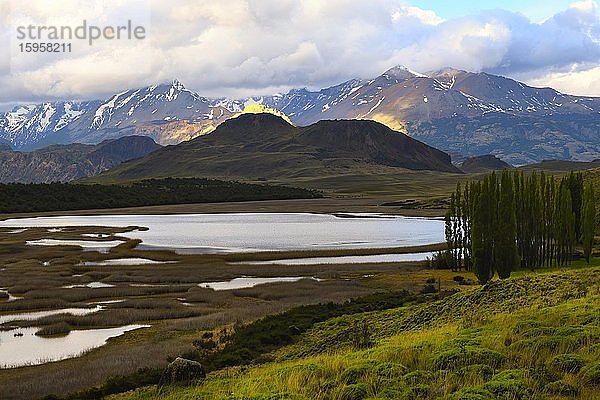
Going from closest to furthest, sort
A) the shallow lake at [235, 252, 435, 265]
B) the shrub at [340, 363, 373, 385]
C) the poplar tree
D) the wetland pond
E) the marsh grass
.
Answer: the shrub at [340, 363, 373, 385] < the wetland pond < the marsh grass < the poplar tree < the shallow lake at [235, 252, 435, 265]

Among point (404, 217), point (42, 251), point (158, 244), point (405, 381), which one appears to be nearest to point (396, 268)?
point (158, 244)

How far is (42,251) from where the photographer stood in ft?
286

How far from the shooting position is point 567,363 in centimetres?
1855

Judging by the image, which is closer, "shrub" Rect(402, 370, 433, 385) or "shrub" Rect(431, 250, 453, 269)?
"shrub" Rect(402, 370, 433, 385)

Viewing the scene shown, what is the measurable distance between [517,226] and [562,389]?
5482 cm

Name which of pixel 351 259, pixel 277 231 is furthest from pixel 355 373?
pixel 277 231

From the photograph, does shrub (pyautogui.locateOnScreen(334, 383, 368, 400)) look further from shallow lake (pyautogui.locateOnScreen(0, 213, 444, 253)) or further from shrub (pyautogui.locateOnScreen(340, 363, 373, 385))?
shallow lake (pyautogui.locateOnScreen(0, 213, 444, 253))

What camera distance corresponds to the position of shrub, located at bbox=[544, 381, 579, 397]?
16.1 m

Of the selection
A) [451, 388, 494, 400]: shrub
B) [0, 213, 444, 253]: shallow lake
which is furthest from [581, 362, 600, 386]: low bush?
[0, 213, 444, 253]: shallow lake

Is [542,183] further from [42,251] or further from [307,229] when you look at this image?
[42,251]

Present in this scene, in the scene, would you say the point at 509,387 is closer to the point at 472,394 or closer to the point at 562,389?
the point at 472,394

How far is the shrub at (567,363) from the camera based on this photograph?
720 inches

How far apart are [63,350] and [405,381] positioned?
24285 mm

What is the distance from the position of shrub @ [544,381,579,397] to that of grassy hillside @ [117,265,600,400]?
0.03 metres
